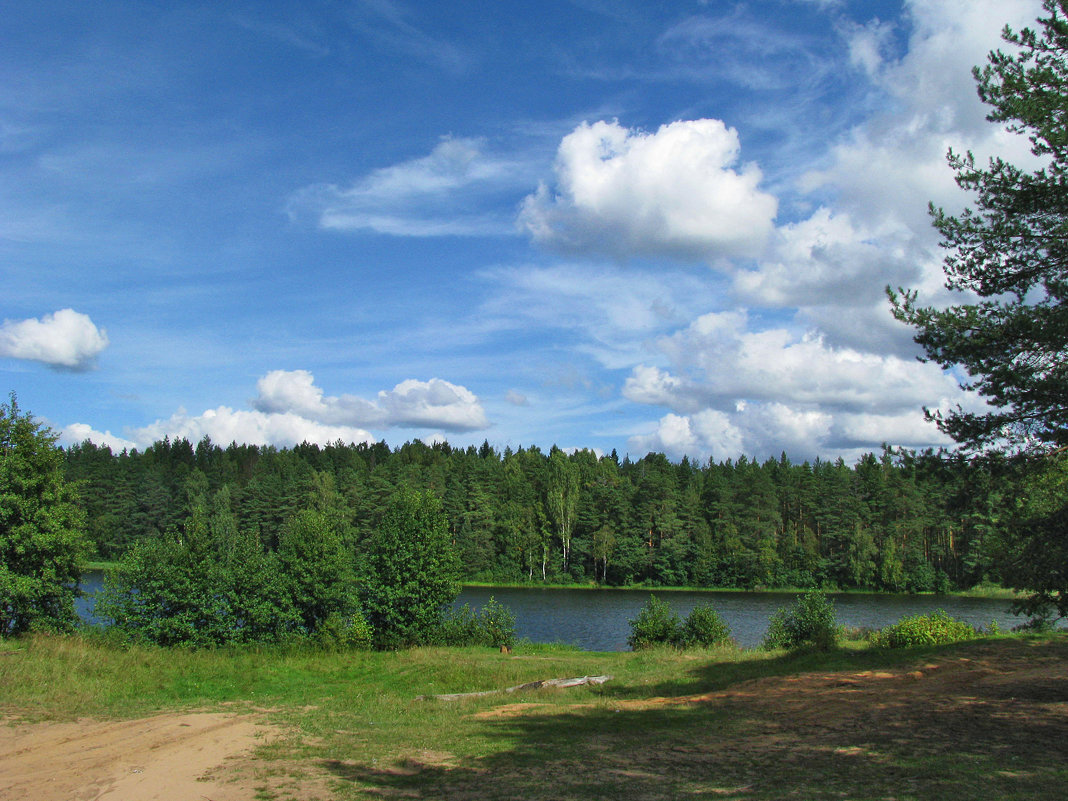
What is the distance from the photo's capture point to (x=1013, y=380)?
11.2 metres

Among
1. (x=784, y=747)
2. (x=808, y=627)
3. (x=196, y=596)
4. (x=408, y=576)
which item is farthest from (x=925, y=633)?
(x=196, y=596)

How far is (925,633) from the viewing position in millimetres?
22016

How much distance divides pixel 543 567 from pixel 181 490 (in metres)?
48.1

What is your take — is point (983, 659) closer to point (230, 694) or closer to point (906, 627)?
point (906, 627)

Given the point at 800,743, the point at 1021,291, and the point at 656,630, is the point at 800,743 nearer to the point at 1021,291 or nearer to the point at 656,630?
the point at 1021,291

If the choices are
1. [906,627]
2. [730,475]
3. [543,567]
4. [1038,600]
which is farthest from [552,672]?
[730,475]

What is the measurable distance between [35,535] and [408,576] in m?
13.6

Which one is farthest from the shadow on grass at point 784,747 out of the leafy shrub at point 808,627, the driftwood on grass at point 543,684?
the leafy shrub at point 808,627

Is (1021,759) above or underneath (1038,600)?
underneath

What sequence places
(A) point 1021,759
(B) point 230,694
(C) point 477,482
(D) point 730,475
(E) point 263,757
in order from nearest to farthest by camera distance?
(A) point 1021,759 < (E) point 263,757 < (B) point 230,694 < (C) point 477,482 < (D) point 730,475

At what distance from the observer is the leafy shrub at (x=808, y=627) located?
2267 cm

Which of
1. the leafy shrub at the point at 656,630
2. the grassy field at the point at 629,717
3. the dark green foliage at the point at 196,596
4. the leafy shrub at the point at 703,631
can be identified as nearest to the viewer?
the grassy field at the point at 629,717

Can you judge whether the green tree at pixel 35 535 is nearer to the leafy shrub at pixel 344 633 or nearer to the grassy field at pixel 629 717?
the grassy field at pixel 629 717

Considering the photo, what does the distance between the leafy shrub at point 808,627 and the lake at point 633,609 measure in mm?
7955
